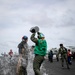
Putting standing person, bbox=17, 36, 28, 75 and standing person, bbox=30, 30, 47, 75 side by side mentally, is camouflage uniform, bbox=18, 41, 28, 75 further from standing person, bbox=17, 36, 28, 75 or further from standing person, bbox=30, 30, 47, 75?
standing person, bbox=30, 30, 47, 75

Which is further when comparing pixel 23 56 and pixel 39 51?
pixel 23 56

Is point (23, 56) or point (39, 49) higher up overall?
point (39, 49)

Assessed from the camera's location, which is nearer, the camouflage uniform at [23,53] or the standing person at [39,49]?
the standing person at [39,49]

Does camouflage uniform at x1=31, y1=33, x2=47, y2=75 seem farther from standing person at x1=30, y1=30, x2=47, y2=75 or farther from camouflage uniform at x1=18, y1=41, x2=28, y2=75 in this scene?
camouflage uniform at x1=18, y1=41, x2=28, y2=75

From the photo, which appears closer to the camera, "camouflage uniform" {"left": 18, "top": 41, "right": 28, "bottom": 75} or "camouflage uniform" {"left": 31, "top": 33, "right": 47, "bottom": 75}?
"camouflage uniform" {"left": 31, "top": 33, "right": 47, "bottom": 75}

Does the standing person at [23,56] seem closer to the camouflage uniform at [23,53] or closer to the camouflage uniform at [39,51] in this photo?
the camouflage uniform at [23,53]

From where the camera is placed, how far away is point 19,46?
1176 centimetres

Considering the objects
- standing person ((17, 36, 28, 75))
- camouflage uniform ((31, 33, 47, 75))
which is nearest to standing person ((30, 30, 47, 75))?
camouflage uniform ((31, 33, 47, 75))

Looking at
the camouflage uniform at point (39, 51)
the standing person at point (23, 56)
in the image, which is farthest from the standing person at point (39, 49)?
the standing person at point (23, 56)

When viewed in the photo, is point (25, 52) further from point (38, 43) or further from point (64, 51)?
point (64, 51)

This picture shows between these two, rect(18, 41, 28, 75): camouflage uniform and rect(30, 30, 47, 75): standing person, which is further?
rect(18, 41, 28, 75): camouflage uniform

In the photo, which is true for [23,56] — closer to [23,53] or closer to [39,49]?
[23,53]

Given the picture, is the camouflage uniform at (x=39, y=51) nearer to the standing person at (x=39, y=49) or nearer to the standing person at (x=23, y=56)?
the standing person at (x=39, y=49)

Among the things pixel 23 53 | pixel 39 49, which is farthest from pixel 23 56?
pixel 39 49
